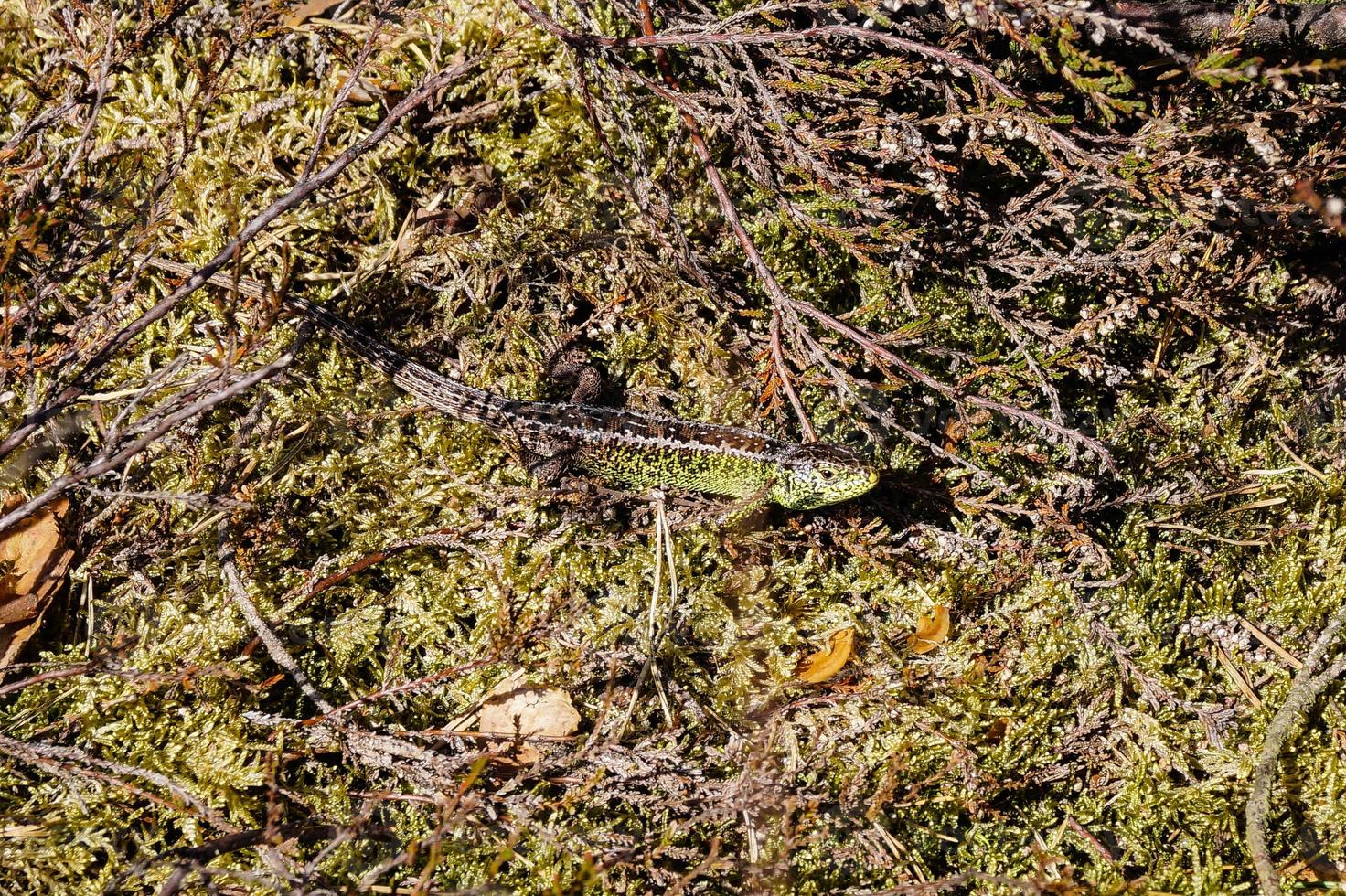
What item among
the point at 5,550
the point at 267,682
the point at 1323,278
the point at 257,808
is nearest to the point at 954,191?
the point at 1323,278

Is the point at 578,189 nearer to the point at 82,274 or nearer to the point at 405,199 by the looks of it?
the point at 405,199

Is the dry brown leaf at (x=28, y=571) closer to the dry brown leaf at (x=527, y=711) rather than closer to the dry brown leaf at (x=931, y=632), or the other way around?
the dry brown leaf at (x=527, y=711)

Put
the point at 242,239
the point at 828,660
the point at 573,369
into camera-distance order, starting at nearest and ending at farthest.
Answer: the point at 242,239 → the point at 828,660 → the point at 573,369

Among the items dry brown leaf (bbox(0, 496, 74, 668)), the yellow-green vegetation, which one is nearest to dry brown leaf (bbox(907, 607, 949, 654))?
the yellow-green vegetation

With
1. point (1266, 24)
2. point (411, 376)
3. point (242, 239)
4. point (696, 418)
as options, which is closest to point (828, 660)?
point (696, 418)

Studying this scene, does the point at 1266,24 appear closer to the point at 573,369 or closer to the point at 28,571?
the point at 573,369

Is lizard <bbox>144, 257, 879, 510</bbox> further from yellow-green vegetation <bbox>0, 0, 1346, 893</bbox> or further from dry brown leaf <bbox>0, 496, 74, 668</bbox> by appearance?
dry brown leaf <bbox>0, 496, 74, 668</bbox>
